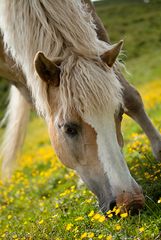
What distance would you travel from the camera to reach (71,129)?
5.15 m

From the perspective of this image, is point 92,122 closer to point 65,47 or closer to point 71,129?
point 71,129

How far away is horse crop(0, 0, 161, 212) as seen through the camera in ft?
15.8

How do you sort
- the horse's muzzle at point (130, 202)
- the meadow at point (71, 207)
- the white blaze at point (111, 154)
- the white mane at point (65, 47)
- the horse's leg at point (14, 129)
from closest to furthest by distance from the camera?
the meadow at point (71, 207), the horse's muzzle at point (130, 202), the white blaze at point (111, 154), the white mane at point (65, 47), the horse's leg at point (14, 129)

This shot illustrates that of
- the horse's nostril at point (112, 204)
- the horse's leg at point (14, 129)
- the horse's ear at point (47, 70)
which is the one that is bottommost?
the horse's leg at point (14, 129)

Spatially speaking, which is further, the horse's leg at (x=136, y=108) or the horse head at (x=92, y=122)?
the horse's leg at (x=136, y=108)

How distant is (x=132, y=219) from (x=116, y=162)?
→ 0.62 m

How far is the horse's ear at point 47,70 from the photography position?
5125 mm

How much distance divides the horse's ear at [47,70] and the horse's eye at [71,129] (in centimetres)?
54

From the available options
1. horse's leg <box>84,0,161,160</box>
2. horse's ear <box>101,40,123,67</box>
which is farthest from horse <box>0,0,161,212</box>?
horse's leg <box>84,0,161,160</box>

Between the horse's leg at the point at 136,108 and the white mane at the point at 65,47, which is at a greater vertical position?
the white mane at the point at 65,47

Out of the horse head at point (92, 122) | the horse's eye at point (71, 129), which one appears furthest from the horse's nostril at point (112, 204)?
the horse's eye at point (71, 129)

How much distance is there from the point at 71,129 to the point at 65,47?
3.38ft

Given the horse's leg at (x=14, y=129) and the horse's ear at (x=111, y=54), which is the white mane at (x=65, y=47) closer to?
the horse's ear at (x=111, y=54)

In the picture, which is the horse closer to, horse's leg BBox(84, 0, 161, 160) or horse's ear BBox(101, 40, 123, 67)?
horse's ear BBox(101, 40, 123, 67)
